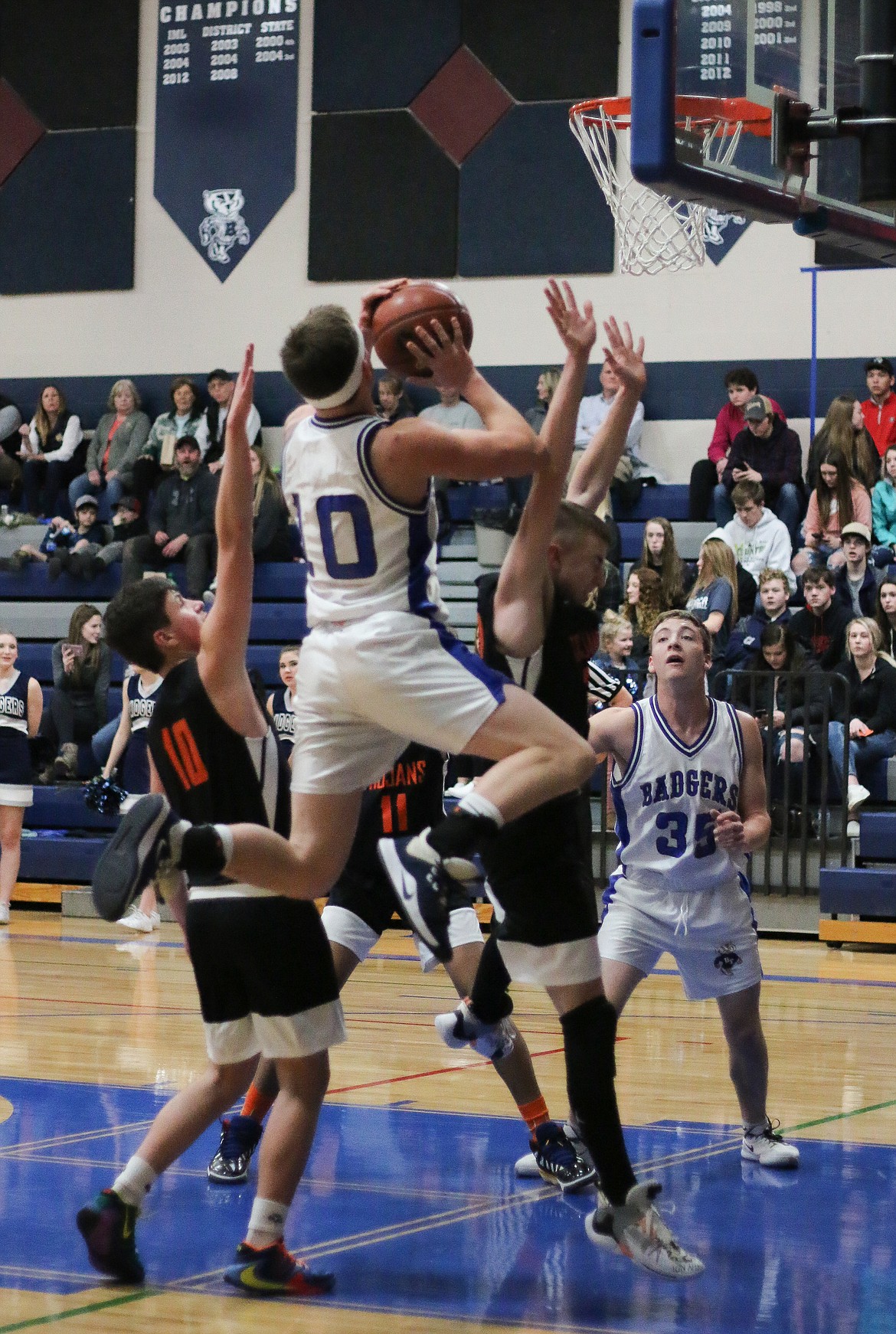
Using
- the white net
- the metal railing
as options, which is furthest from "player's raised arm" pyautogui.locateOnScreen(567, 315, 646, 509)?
the metal railing

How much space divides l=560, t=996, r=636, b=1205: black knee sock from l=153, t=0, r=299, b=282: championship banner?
1394 cm

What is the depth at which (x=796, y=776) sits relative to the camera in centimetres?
1150

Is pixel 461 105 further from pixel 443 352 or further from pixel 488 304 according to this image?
pixel 443 352

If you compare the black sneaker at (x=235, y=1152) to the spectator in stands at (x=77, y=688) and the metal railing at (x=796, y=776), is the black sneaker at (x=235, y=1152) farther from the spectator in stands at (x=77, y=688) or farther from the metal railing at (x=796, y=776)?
the spectator in stands at (x=77, y=688)

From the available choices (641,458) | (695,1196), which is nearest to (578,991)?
(695,1196)

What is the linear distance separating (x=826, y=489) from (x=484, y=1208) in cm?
947

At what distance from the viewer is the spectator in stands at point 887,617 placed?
11.6m

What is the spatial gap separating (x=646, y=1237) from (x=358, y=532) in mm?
1593

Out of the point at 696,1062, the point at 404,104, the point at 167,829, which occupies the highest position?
the point at 404,104

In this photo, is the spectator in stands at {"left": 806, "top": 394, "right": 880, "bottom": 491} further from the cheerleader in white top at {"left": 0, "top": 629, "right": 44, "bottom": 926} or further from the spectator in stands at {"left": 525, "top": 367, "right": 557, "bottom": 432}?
the cheerleader in white top at {"left": 0, "top": 629, "right": 44, "bottom": 926}

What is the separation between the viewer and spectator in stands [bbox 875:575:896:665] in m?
11.6

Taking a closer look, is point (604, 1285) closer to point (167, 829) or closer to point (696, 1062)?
point (167, 829)

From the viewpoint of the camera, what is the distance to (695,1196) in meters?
4.45

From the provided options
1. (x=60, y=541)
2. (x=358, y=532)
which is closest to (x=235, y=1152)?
(x=358, y=532)
